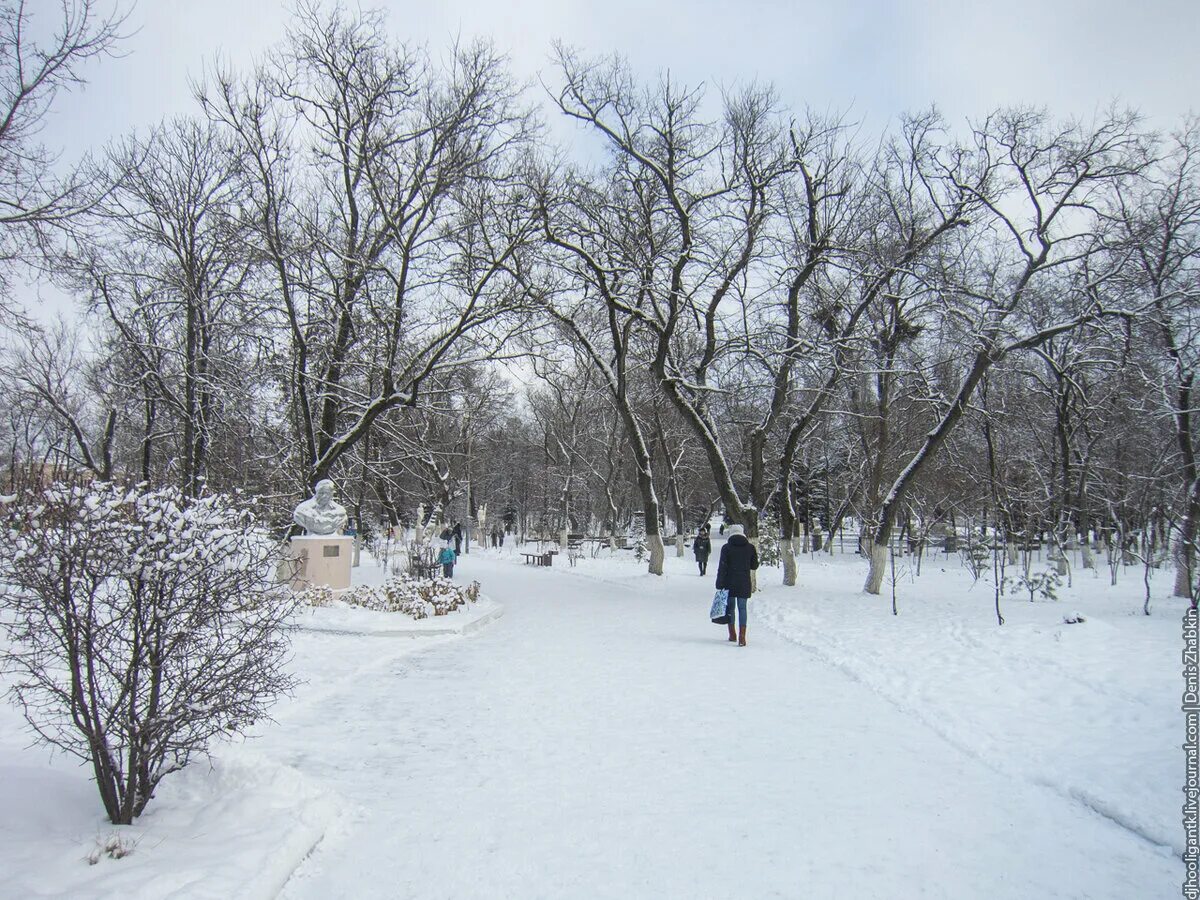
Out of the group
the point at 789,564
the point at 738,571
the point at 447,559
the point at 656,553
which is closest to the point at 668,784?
the point at 738,571

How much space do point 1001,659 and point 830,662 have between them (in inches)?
79.6

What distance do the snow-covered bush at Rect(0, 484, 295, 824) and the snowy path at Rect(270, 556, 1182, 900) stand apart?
1049 millimetres

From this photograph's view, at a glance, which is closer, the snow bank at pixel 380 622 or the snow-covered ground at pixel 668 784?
the snow-covered ground at pixel 668 784

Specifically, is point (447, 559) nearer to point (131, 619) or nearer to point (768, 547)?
point (768, 547)

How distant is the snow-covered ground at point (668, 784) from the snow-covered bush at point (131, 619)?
431 millimetres

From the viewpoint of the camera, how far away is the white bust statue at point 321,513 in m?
15.2

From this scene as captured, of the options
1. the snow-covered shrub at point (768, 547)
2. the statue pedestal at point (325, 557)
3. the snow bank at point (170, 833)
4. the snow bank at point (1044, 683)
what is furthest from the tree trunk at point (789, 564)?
the snow bank at point (170, 833)

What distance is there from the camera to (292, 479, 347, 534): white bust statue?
1516 centimetres

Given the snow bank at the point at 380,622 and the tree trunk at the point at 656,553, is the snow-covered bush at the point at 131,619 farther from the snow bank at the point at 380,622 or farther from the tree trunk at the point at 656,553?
the tree trunk at the point at 656,553

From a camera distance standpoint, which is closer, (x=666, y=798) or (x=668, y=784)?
(x=666, y=798)

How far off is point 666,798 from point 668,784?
25 cm

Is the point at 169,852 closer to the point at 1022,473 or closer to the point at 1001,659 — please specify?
the point at 1001,659

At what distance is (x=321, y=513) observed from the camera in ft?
50.1

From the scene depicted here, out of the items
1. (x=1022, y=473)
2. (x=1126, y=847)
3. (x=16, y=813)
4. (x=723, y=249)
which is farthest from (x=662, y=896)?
(x=1022, y=473)
